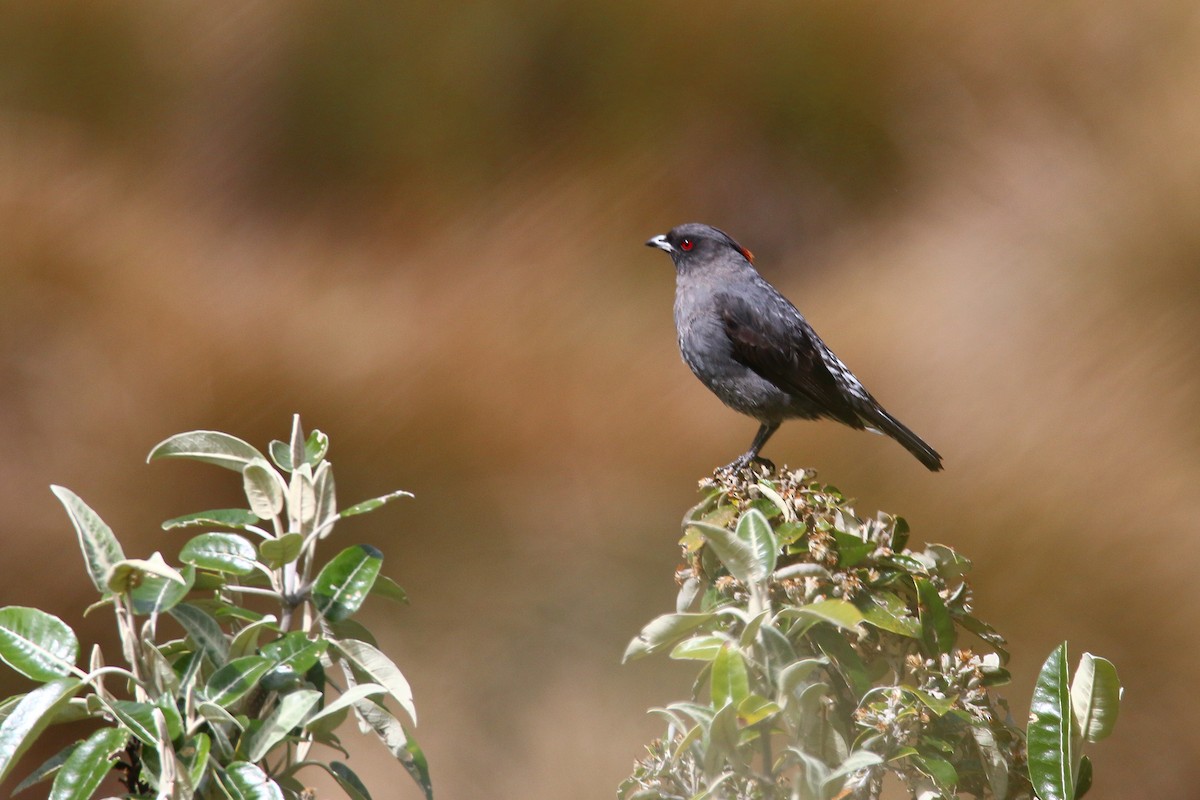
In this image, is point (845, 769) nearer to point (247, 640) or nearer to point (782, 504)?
point (782, 504)

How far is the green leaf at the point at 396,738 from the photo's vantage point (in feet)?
2.70

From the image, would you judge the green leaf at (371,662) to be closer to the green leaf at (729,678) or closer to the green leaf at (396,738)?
the green leaf at (396,738)

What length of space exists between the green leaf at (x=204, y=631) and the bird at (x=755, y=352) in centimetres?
160

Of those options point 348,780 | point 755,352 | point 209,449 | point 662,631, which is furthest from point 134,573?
point 755,352

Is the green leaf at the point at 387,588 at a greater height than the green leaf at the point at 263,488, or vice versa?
the green leaf at the point at 263,488

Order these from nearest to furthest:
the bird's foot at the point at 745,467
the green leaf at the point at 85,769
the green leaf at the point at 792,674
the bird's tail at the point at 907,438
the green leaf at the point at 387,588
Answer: the green leaf at the point at 85,769 < the green leaf at the point at 792,674 < the green leaf at the point at 387,588 < the bird's foot at the point at 745,467 < the bird's tail at the point at 907,438

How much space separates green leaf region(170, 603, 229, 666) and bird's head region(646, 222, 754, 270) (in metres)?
2.02

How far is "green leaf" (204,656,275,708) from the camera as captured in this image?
0.73 metres

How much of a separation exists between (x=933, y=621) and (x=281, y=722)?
608mm

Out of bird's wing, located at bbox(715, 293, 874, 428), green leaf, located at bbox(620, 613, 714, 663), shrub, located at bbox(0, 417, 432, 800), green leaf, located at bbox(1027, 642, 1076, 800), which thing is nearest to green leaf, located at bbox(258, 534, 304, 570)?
shrub, located at bbox(0, 417, 432, 800)

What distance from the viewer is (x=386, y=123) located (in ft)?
9.71

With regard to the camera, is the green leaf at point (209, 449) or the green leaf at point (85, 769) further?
the green leaf at point (209, 449)

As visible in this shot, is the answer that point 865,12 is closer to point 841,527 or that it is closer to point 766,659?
point 841,527

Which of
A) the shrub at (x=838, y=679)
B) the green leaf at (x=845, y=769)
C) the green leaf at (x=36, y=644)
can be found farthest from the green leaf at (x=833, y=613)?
the green leaf at (x=36, y=644)
